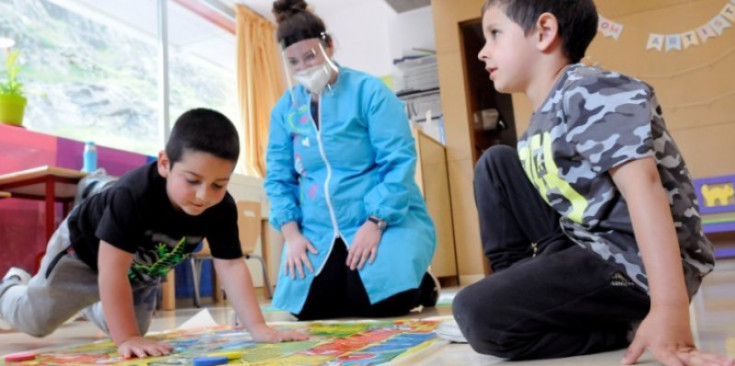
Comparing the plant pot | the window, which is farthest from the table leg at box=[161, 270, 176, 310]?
the plant pot

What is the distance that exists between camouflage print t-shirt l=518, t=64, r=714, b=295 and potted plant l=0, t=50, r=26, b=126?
7.62 ft

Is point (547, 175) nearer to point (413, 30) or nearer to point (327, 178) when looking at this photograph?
point (327, 178)

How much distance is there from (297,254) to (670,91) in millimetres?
1862

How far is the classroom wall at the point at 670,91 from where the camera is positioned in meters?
2.47

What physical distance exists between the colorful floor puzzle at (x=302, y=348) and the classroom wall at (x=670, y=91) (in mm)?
1628

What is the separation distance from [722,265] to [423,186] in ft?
4.18

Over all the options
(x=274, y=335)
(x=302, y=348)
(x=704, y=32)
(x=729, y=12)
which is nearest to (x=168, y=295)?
(x=274, y=335)

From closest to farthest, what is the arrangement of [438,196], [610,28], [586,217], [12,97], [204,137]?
[586,217], [204,137], [12,97], [610,28], [438,196]

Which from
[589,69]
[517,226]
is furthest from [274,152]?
[589,69]

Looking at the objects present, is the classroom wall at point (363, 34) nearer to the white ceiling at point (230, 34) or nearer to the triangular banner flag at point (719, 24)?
the white ceiling at point (230, 34)

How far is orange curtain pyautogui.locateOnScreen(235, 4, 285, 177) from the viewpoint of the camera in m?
3.95

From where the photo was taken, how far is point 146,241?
3.86ft

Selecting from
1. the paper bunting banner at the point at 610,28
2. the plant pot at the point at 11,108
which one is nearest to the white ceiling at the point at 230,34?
the plant pot at the point at 11,108

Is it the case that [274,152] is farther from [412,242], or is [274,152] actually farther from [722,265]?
[722,265]
